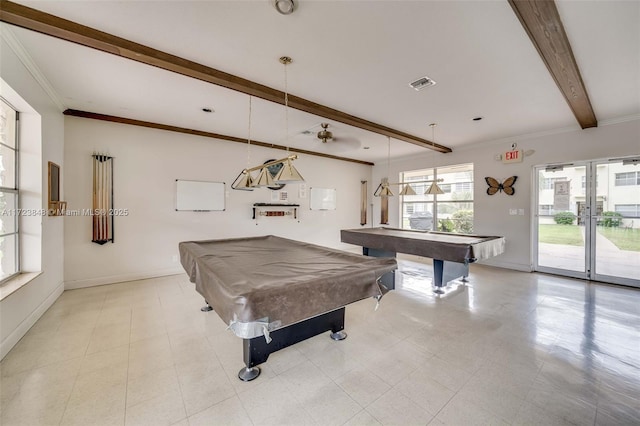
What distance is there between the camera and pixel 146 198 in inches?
172

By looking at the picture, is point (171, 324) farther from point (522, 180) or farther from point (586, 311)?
point (522, 180)

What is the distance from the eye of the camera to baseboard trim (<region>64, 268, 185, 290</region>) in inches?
150

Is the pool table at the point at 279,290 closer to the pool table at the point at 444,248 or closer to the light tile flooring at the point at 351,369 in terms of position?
the light tile flooring at the point at 351,369

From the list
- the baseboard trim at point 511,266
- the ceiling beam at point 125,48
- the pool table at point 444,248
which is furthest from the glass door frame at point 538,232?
the ceiling beam at point 125,48

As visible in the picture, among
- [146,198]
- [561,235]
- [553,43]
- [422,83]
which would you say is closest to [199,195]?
[146,198]

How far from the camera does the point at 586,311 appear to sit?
3.02 meters

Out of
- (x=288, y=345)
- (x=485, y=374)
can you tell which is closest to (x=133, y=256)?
(x=288, y=345)

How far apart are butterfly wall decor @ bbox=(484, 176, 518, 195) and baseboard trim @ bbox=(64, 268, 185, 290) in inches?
253

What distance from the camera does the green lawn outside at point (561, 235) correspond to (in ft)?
14.8

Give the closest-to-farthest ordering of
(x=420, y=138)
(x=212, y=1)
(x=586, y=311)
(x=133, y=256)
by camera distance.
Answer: (x=212, y=1) < (x=586, y=311) < (x=133, y=256) < (x=420, y=138)

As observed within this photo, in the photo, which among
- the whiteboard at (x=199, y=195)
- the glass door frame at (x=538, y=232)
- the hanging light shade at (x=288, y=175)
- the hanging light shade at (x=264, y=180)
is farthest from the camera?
the whiteboard at (x=199, y=195)

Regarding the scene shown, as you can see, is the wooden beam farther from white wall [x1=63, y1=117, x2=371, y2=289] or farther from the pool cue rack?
the pool cue rack

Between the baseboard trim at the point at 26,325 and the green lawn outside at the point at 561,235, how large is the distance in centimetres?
742

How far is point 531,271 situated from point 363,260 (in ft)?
14.7
